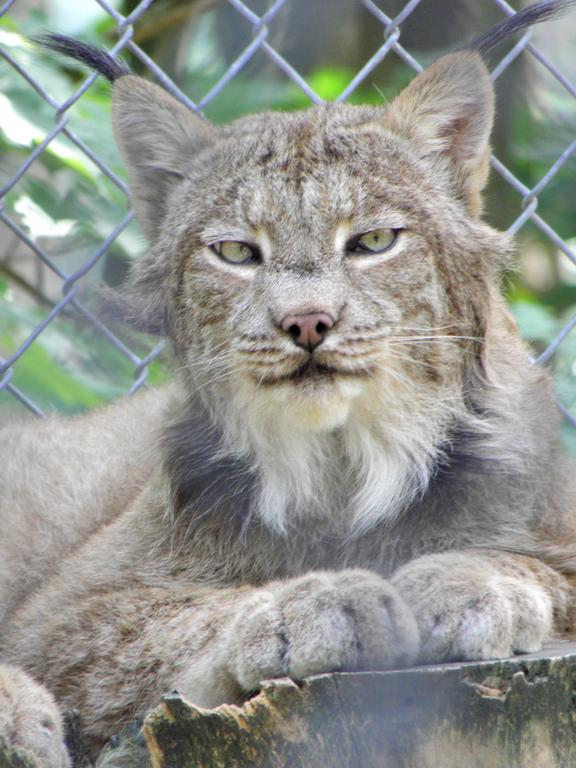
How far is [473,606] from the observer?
2773mm

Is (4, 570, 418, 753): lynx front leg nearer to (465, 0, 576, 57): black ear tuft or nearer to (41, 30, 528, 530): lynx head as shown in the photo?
(41, 30, 528, 530): lynx head

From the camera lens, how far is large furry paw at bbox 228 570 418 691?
262cm

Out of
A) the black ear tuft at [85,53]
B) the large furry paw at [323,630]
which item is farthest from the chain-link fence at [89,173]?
the large furry paw at [323,630]

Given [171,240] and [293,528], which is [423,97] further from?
[293,528]

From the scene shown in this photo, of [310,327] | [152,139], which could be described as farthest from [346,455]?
[152,139]

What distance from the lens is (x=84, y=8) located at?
20.6 feet

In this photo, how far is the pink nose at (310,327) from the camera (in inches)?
119

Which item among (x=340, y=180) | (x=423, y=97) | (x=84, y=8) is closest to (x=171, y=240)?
(x=340, y=180)

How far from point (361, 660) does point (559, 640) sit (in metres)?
0.66

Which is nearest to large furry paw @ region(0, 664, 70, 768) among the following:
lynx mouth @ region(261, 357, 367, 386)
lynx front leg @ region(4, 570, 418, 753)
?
lynx front leg @ region(4, 570, 418, 753)

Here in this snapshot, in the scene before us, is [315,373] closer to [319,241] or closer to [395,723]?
[319,241]

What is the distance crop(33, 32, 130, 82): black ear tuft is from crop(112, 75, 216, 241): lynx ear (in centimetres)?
5

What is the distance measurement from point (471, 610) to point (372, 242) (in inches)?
41.1

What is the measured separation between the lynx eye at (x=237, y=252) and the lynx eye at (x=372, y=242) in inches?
10.1
